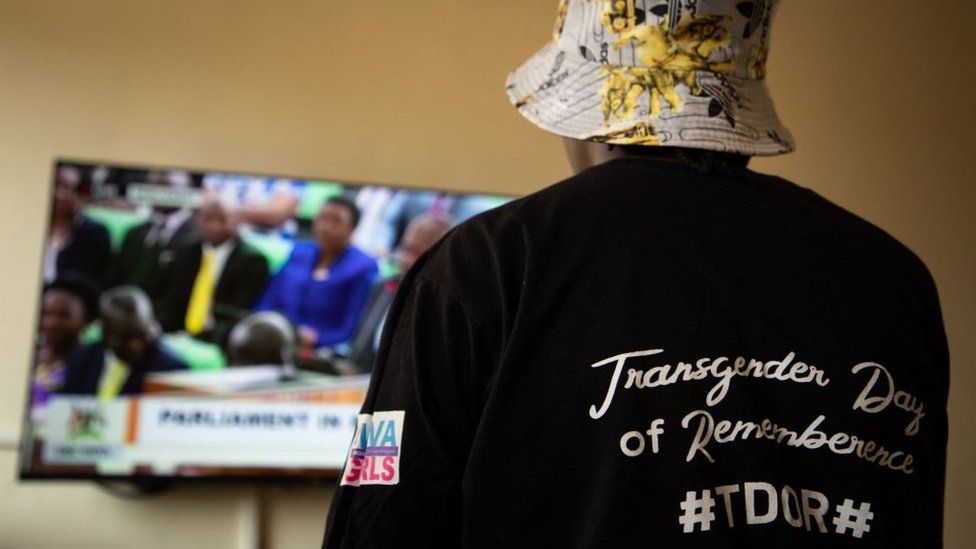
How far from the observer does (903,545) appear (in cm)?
79

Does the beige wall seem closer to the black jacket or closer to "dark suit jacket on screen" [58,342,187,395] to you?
"dark suit jacket on screen" [58,342,187,395]

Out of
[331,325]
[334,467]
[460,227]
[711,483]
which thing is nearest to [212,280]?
[331,325]

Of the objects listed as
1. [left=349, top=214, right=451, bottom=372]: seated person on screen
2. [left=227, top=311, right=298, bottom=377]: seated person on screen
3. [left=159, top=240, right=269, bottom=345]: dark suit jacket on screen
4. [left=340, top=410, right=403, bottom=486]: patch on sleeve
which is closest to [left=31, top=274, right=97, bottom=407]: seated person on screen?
[left=159, top=240, right=269, bottom=345]: dark suit jacket on screen

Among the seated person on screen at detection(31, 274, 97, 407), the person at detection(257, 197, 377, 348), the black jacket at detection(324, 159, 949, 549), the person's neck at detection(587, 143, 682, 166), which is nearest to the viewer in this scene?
the black jacket at detection(324, 159, 949, 549)

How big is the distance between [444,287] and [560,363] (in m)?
0.11

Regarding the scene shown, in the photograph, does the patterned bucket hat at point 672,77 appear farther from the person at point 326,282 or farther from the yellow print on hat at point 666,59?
the person at point 326,282

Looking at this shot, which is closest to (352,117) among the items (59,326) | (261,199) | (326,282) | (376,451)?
(261,199)

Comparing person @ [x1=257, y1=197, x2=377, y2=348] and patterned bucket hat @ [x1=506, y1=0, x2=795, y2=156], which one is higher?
patterned bucket hat @ [x1=506, y1=0, x2=795, y2=156]

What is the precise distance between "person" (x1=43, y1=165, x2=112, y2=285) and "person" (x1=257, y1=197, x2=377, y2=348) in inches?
14.1

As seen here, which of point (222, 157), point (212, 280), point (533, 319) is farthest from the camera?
point (222, 157)

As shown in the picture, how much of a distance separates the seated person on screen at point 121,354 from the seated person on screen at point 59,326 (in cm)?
2

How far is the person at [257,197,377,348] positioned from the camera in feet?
7.20

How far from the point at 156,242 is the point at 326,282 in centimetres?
38

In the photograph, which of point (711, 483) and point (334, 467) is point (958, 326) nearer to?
point (334, 467)
